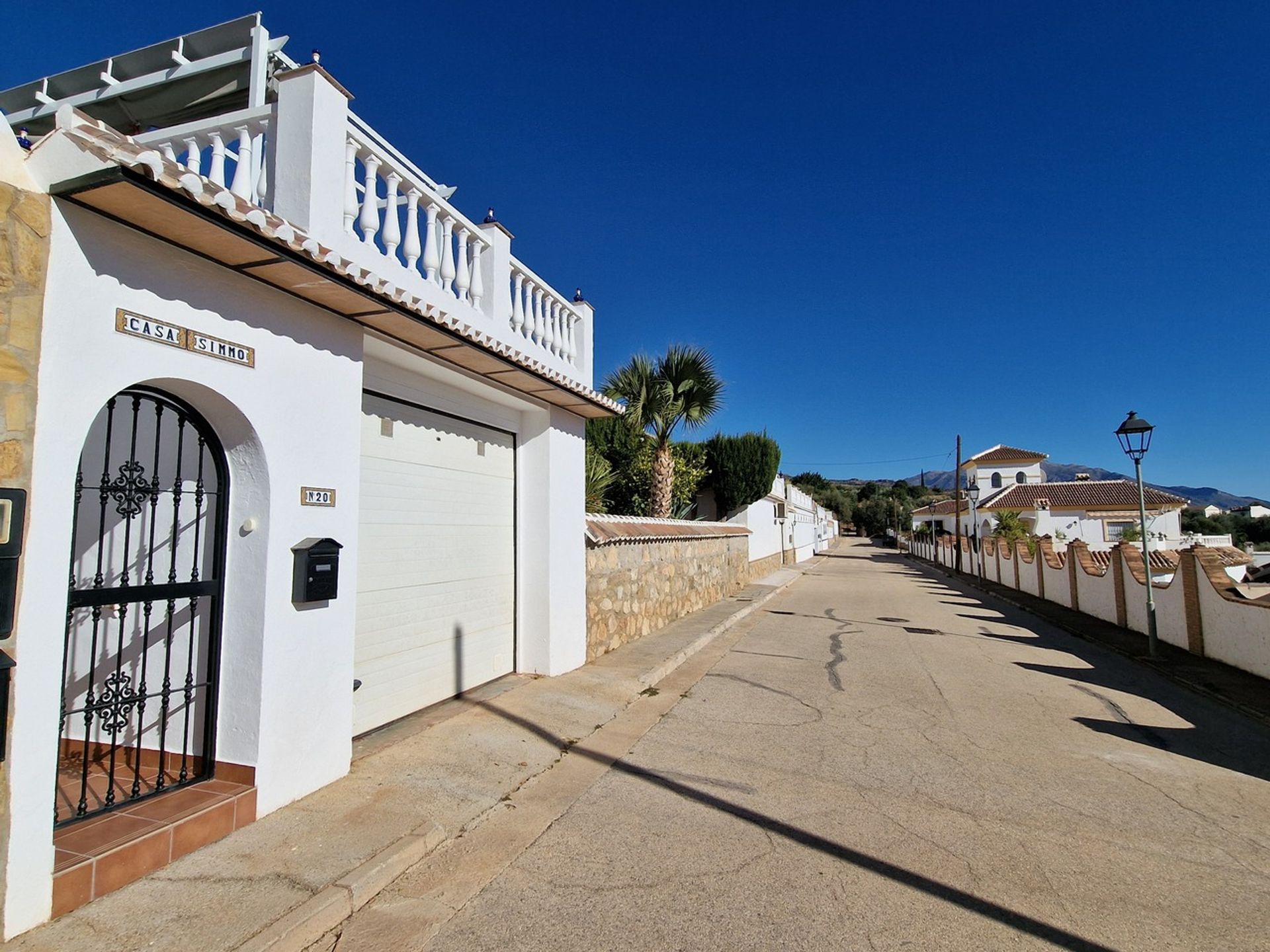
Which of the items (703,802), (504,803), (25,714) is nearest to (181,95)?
(25,714)

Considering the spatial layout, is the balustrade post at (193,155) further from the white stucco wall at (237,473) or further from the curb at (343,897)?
the curb at (343,897)

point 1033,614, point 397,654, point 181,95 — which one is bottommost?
point 1033,614

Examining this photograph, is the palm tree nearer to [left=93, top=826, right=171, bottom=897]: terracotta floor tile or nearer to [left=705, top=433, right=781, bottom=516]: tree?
[left=705, top=433, right=781, bottom=516]: tree

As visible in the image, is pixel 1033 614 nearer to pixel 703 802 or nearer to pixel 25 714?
pixel 703 802

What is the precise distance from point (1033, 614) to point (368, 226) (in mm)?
17795

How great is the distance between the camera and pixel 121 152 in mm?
2908

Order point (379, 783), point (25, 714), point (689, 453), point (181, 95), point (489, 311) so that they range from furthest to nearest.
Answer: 1. point (689, 453)
2. point (489, 311)
3. point (181, 95)
4. point (379, 783)
5. point (25, 714)

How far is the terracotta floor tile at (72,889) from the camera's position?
9.69 ft

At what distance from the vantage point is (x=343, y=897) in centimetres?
328

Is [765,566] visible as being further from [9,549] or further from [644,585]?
[9,549]

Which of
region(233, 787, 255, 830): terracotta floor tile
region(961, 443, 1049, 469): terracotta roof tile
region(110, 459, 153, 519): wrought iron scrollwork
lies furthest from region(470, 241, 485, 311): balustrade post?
region(961, 443, 1049, 469): terracotta roof tile

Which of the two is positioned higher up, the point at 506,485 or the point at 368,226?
the point at 368,226

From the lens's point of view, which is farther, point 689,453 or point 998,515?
point 998,515

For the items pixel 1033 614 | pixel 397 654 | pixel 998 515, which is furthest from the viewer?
pixel 998 515
